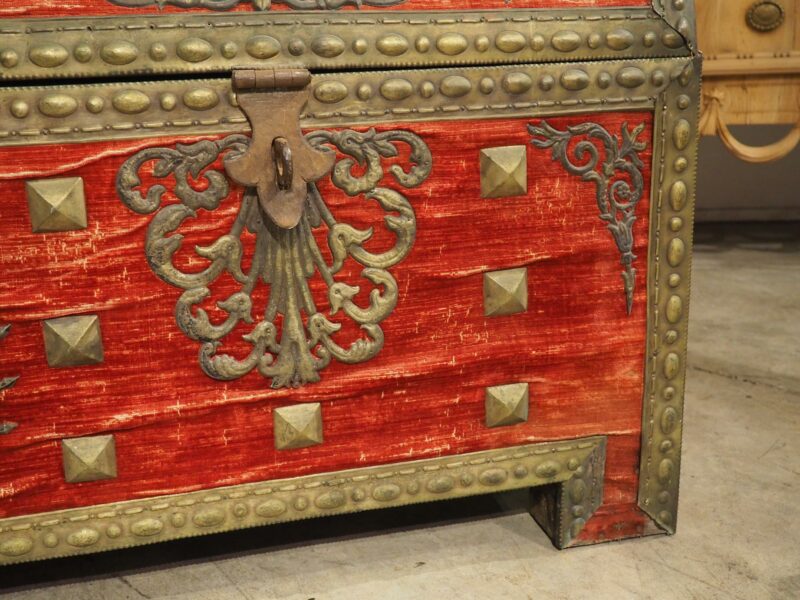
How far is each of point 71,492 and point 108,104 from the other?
0.45 m

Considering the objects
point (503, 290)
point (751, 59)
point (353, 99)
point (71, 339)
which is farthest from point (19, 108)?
point (751, 59)

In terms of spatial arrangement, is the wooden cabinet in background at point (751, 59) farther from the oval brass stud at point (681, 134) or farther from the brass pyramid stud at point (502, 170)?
the brass pyramid stud at point (502, 170)

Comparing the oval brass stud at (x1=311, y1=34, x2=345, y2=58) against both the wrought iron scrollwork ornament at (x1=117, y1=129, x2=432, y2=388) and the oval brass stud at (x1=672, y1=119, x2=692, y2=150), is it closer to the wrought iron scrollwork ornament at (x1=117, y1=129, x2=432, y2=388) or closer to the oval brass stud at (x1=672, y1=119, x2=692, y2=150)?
the wrought iron scrollwork ornament at (x1=117, y1=129, x2=432, y2=388)

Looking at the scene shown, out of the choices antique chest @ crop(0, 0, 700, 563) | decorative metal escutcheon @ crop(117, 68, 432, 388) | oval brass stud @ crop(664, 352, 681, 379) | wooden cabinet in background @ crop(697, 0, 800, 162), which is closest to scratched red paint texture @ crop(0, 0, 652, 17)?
antique chest @ crop(0, 0, 700, 563)

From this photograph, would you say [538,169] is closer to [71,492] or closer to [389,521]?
[389,521]

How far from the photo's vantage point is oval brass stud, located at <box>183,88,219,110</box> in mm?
1059

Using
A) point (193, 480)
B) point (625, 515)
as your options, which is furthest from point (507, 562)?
point (193, 480)

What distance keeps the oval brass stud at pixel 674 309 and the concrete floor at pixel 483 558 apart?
0.32 metres

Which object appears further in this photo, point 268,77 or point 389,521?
point 389,521

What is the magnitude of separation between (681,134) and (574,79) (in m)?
0.16

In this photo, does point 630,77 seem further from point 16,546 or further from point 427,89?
point 16,546

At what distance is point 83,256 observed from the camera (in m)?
1.08

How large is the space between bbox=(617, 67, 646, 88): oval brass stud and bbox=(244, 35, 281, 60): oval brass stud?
416 millimetres

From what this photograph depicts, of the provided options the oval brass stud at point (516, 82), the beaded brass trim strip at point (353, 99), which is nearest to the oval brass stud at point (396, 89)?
the beaded brass trim strip at point (353, 99)
